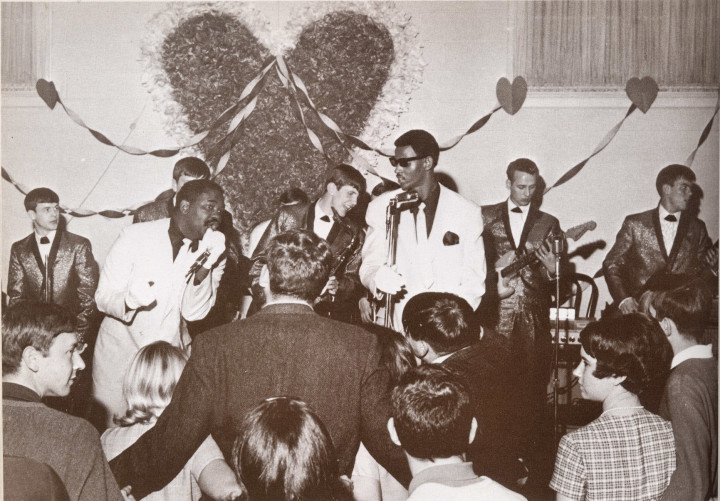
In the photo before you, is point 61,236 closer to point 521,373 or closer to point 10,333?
point 10,333

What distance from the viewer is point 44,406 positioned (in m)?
2.99

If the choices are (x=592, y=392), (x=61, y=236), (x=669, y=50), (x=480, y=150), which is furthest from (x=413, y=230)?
(x=61, y=236)

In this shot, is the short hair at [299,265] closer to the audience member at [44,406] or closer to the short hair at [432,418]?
the short hair at [432,418]

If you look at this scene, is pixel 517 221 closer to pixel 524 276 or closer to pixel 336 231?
pixel 524 276

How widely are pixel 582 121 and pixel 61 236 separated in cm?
238

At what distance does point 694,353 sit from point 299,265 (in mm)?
1713

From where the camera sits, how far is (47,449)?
9.08ft

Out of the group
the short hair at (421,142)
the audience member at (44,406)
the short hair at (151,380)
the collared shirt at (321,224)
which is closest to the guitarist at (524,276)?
the short hair at (421,142)

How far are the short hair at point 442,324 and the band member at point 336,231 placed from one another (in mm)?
275

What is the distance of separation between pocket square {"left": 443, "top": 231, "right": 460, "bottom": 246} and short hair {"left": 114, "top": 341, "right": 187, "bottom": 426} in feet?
4.10

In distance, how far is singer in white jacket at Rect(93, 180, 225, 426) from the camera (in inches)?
133

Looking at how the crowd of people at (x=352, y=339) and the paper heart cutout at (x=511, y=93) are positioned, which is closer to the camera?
the crowd of people at (x=352, y=339)

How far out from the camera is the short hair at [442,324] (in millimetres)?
3080

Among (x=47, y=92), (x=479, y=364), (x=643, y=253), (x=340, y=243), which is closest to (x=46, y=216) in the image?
(x=47, y=92)
